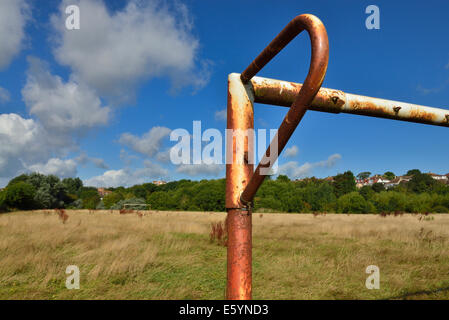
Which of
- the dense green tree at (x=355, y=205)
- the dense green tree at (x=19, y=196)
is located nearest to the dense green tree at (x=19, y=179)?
the dense green tree at (x=19, y=196)

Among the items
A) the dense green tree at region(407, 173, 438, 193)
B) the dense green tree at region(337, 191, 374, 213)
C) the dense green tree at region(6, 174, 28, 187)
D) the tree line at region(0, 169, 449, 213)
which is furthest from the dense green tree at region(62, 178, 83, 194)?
the dense green tree at region(407, 173, 438, 193)

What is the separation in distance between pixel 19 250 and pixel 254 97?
837 cm

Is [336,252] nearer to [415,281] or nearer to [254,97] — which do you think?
[415,281]

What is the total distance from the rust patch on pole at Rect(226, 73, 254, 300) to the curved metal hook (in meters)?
0.06

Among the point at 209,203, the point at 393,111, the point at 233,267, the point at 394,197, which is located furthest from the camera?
the point at 209,203

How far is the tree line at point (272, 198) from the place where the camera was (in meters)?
40.2

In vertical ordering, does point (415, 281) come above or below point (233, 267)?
below

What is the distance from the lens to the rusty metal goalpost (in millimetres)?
653

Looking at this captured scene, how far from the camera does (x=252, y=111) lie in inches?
36.7

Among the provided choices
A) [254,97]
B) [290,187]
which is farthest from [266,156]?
[290,187]

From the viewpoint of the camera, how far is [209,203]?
176ft

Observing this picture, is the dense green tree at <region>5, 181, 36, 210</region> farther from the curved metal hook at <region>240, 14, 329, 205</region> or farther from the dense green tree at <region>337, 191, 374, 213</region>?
the dense green tree at <region>337, 191, 374, 213</region>

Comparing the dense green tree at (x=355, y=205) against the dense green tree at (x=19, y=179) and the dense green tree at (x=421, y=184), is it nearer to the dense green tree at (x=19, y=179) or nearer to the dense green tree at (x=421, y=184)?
the dense green tree at (x=421, y=184)
